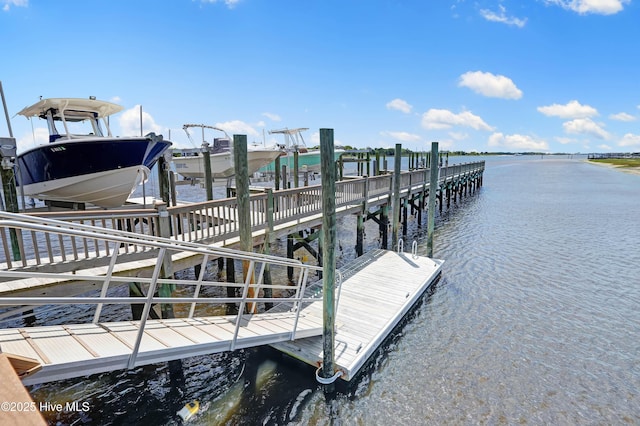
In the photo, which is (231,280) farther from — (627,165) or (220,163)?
(627,165)

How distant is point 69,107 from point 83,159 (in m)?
2.48

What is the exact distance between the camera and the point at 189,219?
702 cm

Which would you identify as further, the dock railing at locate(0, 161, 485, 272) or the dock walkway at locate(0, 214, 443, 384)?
the dock railing at locate(0, 161, 485, 272)

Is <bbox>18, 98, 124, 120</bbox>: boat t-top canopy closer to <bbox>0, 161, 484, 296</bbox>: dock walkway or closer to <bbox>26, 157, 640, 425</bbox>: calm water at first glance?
<bbox>0, 161, 484, 296</bbox>: dock walkway

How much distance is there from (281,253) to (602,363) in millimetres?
11355

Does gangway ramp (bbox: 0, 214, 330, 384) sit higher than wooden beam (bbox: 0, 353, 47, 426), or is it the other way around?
wooden beam (bbox: 0, 353, 47, 426)

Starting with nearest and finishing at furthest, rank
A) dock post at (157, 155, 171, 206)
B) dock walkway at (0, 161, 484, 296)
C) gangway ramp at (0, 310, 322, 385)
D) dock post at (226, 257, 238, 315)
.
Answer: gangway ramp at (0, 310, 322, 385) < dock walkway at (0, 161, 484, 296) < dock post at (226, 257, 238, 315) < dock post at (157, 155, 171, 206)

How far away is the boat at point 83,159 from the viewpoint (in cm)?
1100

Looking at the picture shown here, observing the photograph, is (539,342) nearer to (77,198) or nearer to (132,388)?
(132,388)

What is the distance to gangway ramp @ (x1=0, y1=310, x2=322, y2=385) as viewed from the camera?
3364 millimetres

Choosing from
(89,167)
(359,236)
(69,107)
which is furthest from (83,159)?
(359,236)

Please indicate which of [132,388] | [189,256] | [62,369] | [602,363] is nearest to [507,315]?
[602,363]

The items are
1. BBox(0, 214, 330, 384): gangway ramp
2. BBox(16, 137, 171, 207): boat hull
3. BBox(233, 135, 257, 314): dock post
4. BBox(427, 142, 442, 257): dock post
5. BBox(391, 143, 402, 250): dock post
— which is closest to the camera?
BBox(0, 214, 330, 384): gangway ramp

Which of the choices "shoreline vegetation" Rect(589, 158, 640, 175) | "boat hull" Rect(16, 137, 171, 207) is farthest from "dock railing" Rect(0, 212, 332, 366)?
"shoreline vegetation" Rect(589, 158, 640, 175)
